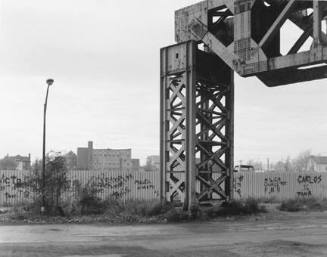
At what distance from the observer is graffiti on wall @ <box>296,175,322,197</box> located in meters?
40.0

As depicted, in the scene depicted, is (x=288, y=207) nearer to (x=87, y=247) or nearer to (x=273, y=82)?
(x=273, y=82)

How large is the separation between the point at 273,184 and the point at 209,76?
1986 cm

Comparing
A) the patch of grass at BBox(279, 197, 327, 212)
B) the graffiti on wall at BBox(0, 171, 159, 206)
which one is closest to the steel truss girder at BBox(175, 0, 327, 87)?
the patch of grass at BBox(279, 197, 327, 212)

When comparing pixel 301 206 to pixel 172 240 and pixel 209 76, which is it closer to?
pixel 209 76

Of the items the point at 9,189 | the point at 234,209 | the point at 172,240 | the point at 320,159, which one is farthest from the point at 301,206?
the point at 320,159

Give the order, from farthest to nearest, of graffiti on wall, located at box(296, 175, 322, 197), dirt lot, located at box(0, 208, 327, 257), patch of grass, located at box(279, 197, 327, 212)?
graffiti on wall, located at box(296, 175, 322, 197) < patch of grass, located at box(279, 197, 327, 212) < dirt lot, located at box(0, 208, 327, 257)

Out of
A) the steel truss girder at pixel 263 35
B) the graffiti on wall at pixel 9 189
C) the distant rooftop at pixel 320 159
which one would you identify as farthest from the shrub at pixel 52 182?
the distant rooftop at pixel 320 159

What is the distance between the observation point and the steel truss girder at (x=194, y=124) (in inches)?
792

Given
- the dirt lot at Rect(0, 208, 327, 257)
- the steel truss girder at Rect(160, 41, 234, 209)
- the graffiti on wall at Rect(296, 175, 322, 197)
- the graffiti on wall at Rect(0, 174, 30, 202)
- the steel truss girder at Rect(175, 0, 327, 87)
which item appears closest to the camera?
the dirt lot at Rect(0, 208, 327, 257)

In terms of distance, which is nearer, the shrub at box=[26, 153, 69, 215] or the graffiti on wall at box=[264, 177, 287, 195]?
the shrub at box=[26, 153, 69, 215]

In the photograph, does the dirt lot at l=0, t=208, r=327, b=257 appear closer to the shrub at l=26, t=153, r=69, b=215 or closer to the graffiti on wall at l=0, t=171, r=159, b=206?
the shrub at l=26, t=153, r=69, b=215

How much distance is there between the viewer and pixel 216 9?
2009 centimetres

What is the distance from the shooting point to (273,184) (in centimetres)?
3909

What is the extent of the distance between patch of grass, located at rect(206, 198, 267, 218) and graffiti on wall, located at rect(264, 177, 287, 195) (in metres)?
16.5
